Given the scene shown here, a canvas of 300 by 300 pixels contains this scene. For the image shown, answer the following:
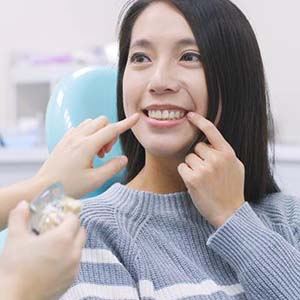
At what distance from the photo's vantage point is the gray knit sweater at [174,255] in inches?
35.8

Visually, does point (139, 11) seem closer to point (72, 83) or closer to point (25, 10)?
point (72, 83)

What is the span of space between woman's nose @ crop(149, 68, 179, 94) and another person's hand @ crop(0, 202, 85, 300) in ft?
1.41

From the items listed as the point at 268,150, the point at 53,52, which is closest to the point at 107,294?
the point at 268,150

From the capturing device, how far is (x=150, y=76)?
1015 mm

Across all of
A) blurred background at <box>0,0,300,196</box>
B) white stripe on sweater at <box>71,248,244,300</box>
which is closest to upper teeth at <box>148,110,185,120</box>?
white stripe on sweater at <box>71,248,244,300</box>

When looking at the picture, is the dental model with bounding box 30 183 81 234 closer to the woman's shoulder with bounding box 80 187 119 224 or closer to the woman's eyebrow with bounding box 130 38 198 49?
the woman's shoulder with bounding box 80 187 119 224

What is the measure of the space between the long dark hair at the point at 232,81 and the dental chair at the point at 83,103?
0.30ft

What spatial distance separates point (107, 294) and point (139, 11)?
1.67 ft

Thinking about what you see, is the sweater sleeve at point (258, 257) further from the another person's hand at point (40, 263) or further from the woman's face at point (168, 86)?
the another person's hand at point (40, 263)

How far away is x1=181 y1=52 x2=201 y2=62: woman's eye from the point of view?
1006 mm

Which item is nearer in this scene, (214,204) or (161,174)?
(214,204)

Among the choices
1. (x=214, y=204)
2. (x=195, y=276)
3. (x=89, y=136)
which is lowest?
(x=195, y=276)

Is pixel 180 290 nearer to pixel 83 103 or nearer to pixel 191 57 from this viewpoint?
pixel 191 57

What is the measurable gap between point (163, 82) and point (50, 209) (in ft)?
1.40
